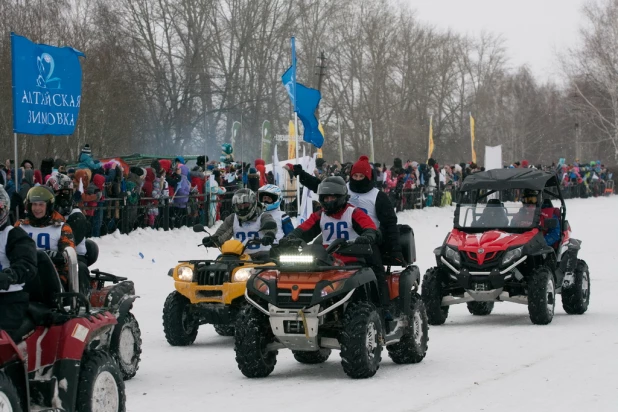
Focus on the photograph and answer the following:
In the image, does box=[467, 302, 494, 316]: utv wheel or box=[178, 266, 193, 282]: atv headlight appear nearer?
box=[178, 266, 193, 282]: atv headlight

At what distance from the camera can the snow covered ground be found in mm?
9180

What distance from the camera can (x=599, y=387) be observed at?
385 inches

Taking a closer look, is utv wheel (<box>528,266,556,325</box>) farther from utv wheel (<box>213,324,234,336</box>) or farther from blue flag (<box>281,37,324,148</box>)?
blue flag (<box>281,37,324,148</box>)

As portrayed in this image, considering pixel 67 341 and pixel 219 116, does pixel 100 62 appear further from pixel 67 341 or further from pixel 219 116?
pixel 67 341

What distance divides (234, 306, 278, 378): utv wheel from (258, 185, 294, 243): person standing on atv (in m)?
3.76

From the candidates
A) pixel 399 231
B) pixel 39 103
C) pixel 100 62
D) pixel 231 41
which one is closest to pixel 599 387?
pixel 399 231

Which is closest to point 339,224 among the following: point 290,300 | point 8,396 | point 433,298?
point 290,300

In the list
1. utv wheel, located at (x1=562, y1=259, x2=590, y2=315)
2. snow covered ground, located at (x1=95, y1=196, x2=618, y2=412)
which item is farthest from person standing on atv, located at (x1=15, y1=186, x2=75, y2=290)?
utv wheel, located at (x1=562, y1=259, x2=590, y2=315)

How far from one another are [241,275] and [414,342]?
252cm

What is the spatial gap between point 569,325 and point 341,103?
5582cm

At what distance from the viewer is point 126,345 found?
424 inches

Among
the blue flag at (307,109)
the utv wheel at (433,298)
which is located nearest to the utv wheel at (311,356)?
the utv wheel at (433,298)

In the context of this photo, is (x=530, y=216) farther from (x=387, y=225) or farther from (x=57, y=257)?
(x=57, y=257)

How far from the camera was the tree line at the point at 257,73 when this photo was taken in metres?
44.8
